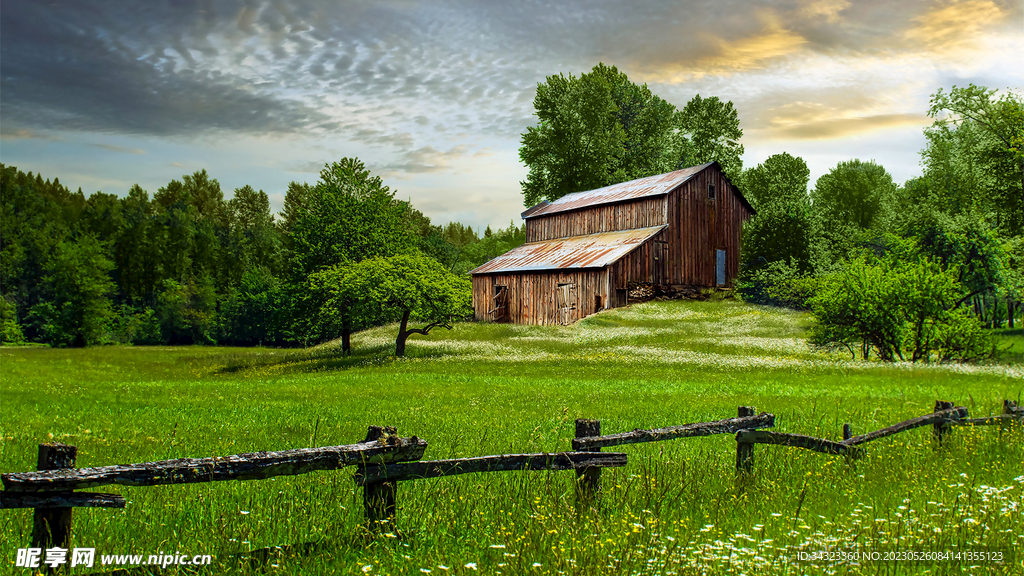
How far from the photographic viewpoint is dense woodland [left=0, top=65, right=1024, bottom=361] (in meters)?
33.2

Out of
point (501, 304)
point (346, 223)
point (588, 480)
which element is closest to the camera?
point (588, 480)

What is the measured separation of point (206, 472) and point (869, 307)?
31.5 metres

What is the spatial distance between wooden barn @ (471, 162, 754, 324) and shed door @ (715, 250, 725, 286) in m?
0.09

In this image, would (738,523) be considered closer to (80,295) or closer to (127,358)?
(127,358)

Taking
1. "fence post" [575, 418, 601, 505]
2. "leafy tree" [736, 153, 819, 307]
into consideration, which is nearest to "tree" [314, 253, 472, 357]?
"leafy tree" [736, 153, 819, 307]

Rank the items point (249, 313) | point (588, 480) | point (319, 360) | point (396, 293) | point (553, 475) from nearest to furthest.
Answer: point (588, 480), point (553, 475), point (396, 293), point (319, 360), point (249, 313)

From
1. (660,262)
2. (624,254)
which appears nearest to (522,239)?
(660,262)

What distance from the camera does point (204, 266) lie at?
95875mm

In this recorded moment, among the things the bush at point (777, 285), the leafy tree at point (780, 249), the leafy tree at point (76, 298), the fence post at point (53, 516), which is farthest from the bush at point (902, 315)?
the leafy tree at point (76, 298)

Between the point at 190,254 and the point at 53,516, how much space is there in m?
104

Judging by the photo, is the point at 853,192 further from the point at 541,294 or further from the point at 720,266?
the point at 541,294

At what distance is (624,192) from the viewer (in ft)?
196

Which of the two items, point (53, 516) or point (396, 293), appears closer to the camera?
point (53, 516)

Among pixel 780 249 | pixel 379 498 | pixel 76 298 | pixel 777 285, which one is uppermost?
pixel 780 249
